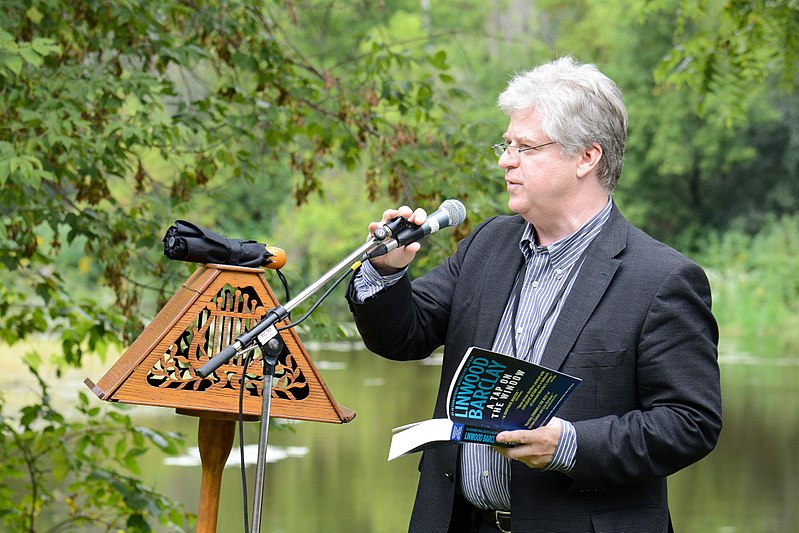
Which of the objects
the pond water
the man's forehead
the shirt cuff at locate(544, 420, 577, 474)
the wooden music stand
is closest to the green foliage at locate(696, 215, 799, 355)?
the pond water

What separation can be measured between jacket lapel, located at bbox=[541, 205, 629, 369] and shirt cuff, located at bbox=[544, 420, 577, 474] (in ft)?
0.47

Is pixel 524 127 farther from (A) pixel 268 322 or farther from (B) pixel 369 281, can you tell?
(A) pixel 268 322

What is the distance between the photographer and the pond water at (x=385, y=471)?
782cm

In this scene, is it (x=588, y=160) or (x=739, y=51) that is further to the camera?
(x=739, y=51)

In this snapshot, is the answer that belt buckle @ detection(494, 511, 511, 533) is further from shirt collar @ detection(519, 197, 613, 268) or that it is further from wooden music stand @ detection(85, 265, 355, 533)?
shirt collar @ detection(519, 197, 613, 268)

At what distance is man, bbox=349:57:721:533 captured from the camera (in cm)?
203

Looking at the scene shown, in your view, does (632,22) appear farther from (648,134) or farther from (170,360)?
(170,360)

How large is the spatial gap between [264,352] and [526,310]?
0.57 meters

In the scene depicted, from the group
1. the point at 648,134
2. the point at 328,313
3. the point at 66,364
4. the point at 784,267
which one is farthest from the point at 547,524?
the point at 648,134

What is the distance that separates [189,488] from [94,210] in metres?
5.17

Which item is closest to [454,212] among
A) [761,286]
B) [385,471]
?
[385,471]

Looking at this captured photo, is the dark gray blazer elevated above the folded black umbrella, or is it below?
below

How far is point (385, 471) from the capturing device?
9234 mm

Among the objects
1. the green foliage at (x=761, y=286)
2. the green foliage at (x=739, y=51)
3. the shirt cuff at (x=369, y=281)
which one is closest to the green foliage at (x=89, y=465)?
the shirt cuff at (x=369, y=281)
